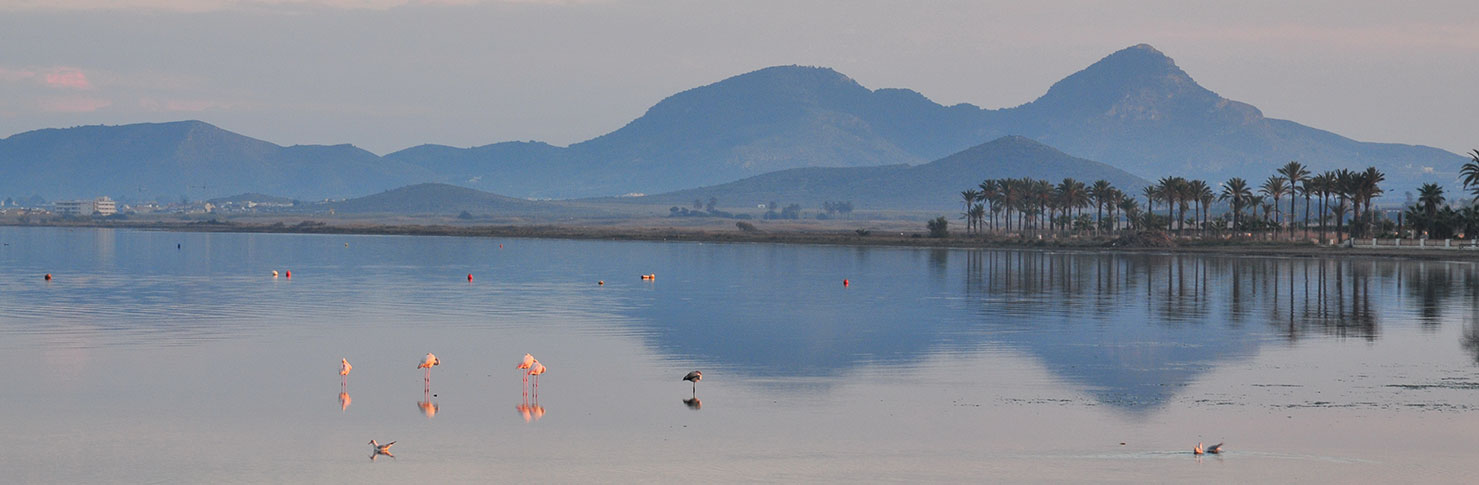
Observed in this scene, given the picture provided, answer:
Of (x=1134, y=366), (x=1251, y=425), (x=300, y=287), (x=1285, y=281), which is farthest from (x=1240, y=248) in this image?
(x=1251, y=425)

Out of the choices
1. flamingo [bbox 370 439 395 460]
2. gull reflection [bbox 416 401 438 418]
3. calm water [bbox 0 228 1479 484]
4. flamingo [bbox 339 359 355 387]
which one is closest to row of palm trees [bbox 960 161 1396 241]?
calm water [bbox 0 228 1479 484]

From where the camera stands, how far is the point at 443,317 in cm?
5422

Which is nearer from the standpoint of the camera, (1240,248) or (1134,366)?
(1134,366)

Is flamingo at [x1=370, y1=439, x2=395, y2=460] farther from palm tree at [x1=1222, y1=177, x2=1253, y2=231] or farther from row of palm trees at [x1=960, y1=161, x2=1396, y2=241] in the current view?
palm tree at [x1=1222, y1=177, x2=1253, y2=231]

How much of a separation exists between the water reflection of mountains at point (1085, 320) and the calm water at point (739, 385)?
0.24 meters

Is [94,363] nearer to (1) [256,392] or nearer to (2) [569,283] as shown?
(1) [256,392]

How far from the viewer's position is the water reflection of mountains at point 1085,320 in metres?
39.9

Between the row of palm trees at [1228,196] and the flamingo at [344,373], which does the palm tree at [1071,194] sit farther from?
the flamingo at [344,373]

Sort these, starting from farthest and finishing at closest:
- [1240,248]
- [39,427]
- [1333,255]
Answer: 1. [1240,248]
2. [1333,255]
3. [39,427]

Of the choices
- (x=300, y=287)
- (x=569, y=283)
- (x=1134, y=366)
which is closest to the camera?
(x=1134, y=366)

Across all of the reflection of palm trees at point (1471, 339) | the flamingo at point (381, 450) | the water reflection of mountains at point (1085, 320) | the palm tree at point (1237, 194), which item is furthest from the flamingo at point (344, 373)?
the palm tree at point (1237, 194)

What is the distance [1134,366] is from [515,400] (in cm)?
1658

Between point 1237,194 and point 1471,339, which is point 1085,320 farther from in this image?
point 1237,194

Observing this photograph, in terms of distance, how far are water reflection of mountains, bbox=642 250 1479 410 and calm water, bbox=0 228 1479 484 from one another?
236 mm
